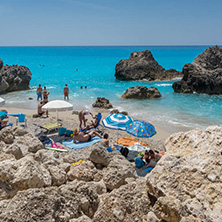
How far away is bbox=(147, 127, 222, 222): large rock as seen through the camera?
15.0 feet

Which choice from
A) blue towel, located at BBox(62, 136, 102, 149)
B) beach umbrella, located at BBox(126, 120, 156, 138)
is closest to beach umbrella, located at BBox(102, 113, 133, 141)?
beach umbrella, located at BBox(126, 120, 156, 138)

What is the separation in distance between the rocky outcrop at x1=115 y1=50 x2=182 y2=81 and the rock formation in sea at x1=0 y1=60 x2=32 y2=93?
19219 millimetres

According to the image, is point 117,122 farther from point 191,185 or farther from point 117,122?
point 191,185

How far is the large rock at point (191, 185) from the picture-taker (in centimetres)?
458

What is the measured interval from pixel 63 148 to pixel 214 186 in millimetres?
7941

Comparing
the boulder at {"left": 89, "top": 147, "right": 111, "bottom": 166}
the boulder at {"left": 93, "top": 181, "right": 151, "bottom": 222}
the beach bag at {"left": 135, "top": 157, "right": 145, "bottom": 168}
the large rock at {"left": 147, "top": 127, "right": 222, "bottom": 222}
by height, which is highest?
the large rock at {"left": 147, "top": 127, "right": 222, "bottom": 222}

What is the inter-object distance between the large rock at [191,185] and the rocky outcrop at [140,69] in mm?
40819

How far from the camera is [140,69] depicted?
4644 cm

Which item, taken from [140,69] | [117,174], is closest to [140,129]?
[117,174]

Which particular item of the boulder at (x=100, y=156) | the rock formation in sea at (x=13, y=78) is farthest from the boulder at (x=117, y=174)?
the rock formation in sea at (x=13, y=78)

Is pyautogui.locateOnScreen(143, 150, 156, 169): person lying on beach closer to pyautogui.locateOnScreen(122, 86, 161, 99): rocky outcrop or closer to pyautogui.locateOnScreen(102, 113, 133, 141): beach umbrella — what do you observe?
pyautogui.locateOnScreen(102, 113, 133, 141): beach umbrella

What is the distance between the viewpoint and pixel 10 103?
80.3ft

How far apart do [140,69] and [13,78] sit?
23836 mm

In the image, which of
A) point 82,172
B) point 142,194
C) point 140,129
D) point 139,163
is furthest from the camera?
point 140,129
